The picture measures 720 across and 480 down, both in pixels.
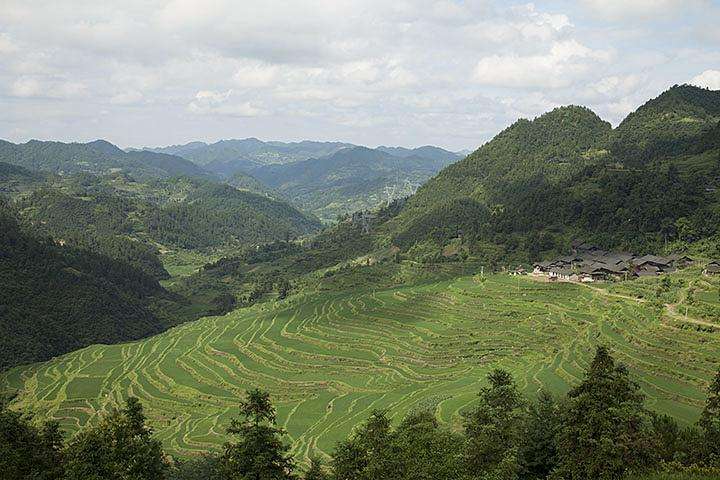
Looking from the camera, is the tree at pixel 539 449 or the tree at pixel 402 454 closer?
the tree at pixel 402 454

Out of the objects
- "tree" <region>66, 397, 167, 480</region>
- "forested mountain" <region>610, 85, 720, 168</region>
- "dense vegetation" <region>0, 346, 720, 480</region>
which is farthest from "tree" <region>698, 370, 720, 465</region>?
"forested mountain" <region>610, 85, 720, 168</region>

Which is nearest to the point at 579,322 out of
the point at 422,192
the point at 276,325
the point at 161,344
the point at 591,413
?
the point at 591,413

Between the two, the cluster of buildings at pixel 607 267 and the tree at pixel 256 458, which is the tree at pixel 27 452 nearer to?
the tree at pixel 256 458

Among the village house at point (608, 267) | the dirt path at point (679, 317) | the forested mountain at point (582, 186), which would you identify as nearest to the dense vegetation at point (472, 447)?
the dirt path at point (679, 317)

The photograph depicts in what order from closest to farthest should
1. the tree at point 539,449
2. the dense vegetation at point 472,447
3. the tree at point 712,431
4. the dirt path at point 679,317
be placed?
the dense vegetation at point 472,447, the tree at point 712,431, the tree at point 539,449, the dirt path at point 679,317

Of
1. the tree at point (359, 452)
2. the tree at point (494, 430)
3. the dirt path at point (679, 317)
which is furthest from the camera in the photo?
the dirt path at point (679, 317)
